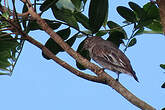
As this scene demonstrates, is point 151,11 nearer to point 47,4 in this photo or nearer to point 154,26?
point 154,26

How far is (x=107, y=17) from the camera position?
3.09 metres

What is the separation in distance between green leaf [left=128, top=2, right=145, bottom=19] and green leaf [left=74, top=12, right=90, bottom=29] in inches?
16.5

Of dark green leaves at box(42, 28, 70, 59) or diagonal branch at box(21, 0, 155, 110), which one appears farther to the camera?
dark green leaves at box(42, 28, 70, 59)

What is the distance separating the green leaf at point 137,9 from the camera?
2.68 meters

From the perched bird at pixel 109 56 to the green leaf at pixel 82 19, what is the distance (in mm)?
334

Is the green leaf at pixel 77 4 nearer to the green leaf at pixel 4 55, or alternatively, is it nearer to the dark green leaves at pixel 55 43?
the dark green leaves at pixel 55 43

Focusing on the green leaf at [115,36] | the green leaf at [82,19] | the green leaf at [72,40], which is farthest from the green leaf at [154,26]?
the green leaf at [72,40]

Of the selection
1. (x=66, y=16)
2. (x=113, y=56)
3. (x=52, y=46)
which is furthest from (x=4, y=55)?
(x=113, y=56)

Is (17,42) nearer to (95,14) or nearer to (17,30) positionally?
(17,30)

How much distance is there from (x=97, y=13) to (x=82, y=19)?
150 mm

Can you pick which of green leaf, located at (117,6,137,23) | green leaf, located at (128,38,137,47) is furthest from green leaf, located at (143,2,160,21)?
green leaf, located at (128,38,137,47)

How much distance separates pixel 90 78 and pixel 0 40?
2.99ft

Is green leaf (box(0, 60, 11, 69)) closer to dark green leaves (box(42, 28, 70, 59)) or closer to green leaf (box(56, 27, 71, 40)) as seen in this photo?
dark green leaves (box(42, 28, 70, 59))

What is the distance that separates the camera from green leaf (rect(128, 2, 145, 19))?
2.68m
